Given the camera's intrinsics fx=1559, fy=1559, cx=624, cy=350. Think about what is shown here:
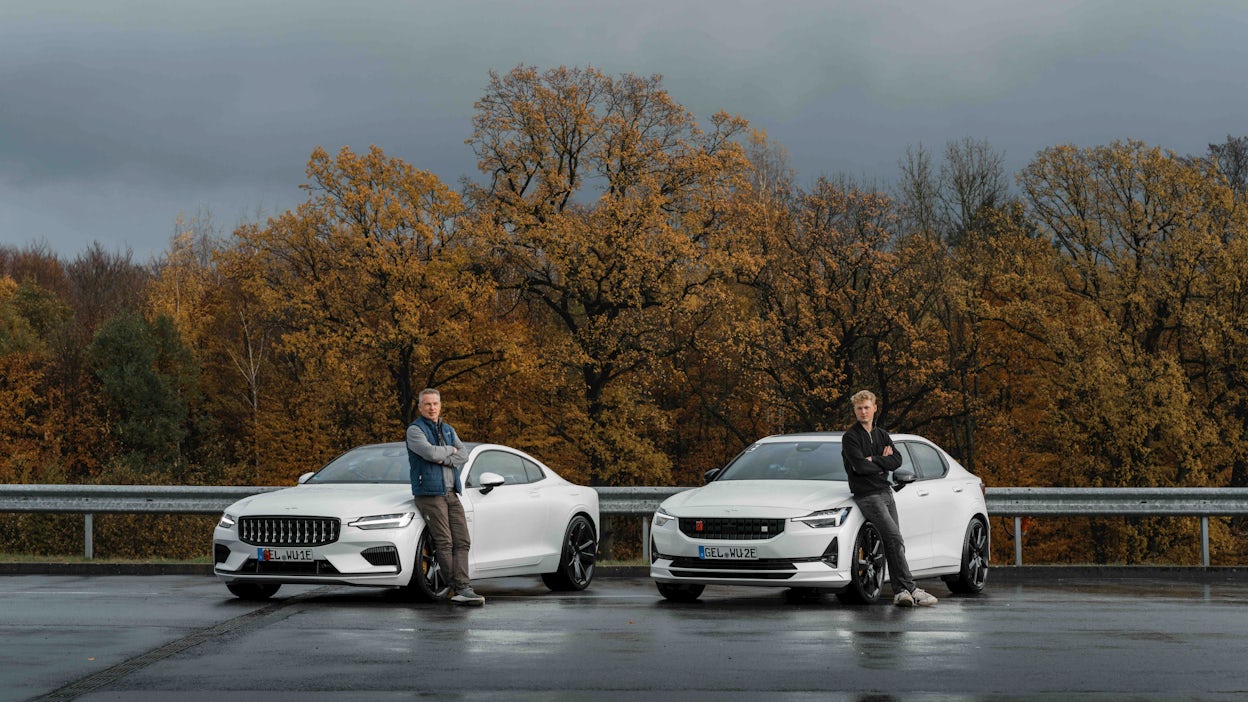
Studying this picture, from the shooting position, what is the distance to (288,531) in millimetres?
13273

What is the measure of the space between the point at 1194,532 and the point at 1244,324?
7384 millimetres

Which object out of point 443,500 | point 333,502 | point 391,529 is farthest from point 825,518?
point 333,502

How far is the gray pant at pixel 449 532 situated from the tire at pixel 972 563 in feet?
14.9

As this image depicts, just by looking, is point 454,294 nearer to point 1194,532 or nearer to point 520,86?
point 520,86

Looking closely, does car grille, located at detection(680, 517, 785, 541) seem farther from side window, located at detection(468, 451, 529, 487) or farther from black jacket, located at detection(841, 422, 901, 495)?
side window, located at detection(468, 451, 529, 487)

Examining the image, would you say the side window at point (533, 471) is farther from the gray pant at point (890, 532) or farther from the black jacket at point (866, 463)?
the gray pant at point (890, 532)

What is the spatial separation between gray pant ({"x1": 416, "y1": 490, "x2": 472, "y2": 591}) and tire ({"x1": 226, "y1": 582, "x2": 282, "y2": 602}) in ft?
5.18

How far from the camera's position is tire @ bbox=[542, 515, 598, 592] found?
48.9 feet

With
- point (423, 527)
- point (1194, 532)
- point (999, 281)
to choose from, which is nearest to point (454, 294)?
point (999, 281)

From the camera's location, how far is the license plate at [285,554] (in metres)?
13.1

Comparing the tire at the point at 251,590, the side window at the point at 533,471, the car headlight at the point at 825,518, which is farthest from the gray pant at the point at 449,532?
the car headlight at the point at 825,518

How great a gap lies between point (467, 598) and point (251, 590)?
2.16m

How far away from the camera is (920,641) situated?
10.2 metres

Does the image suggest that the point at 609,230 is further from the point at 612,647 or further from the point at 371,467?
the point at 612,647
